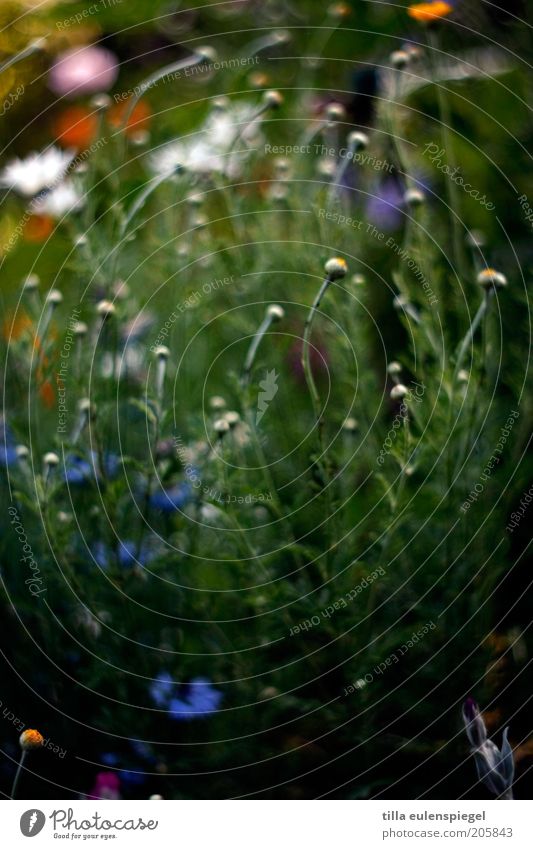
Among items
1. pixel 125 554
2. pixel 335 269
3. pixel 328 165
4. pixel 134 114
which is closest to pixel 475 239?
pixel 328 165

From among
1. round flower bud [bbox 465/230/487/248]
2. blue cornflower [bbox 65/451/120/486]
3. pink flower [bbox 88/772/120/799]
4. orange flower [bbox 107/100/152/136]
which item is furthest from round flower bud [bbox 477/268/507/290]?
orange flower [bbox 107/100/152/136]

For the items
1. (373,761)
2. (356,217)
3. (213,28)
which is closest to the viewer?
(373,761)

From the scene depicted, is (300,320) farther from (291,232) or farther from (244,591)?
(244,591)

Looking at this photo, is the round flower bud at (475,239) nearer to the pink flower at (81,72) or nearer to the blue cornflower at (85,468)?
the blue cornflower at (85,468)

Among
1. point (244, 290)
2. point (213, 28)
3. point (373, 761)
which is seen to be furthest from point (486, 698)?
point (213, 28)

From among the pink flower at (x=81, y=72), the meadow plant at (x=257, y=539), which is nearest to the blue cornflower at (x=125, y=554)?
the meadow plant at (x=257, y=539)

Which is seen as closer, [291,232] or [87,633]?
[87,633]
